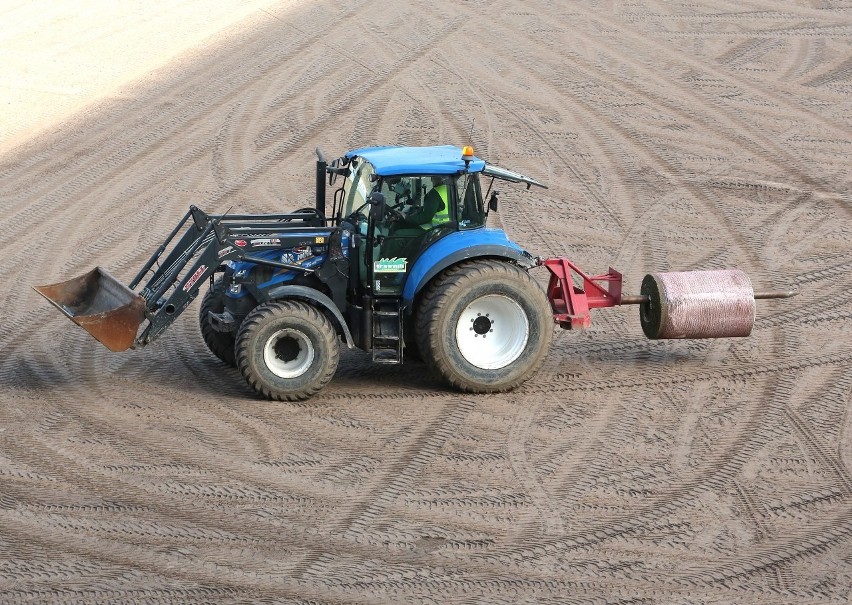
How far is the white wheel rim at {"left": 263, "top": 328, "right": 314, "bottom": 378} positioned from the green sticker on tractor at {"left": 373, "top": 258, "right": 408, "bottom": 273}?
34.0 inches

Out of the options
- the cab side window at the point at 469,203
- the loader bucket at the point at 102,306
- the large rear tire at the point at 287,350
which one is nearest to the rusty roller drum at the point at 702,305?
the cab side window at the point at 469,203

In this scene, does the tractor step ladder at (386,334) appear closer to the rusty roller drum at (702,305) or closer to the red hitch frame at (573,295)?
the red hitch frame at (573,295)

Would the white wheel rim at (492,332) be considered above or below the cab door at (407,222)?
below

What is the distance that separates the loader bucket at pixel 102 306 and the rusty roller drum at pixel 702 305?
182 inches

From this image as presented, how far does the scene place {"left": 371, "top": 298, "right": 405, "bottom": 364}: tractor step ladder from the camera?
35.9 ft

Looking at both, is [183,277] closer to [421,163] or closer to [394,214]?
[394,214]

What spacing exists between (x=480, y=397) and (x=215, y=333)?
2490 mm

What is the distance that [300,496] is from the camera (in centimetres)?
927

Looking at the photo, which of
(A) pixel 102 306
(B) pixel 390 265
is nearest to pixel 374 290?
(B) pixel 390 265

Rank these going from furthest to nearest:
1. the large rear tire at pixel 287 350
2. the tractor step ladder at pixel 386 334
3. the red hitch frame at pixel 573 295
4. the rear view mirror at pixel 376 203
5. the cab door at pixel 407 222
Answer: the red hitch frame at pixel 573 295
the tractor step ladder at pixel 386 334
the cab door at pixel 407 222
the large rear tire at pixel 287 350
the rear view mirror at pixel 376 203

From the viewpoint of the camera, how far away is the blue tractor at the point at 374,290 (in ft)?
35.1

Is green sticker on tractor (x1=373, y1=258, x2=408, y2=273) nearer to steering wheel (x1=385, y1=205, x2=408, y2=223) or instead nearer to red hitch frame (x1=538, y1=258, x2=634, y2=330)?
steering wheel (x1=385, y1=205, x2=408, y2=223)

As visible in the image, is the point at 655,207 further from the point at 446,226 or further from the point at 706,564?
the point at 706,564

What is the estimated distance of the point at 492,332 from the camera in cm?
1109
